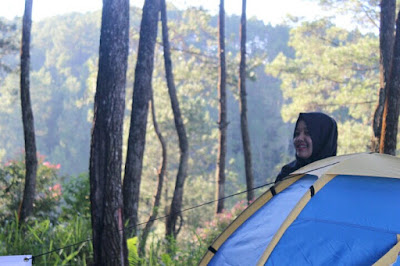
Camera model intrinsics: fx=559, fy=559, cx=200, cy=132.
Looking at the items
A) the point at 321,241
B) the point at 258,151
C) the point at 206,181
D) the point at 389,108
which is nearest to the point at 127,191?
the point at 389,108

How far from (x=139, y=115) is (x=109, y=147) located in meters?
3.25

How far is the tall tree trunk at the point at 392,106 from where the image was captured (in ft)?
21.8

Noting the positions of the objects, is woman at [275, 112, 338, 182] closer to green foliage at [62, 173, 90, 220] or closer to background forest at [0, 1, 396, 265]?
background forest at [0, 1, 396, 265]

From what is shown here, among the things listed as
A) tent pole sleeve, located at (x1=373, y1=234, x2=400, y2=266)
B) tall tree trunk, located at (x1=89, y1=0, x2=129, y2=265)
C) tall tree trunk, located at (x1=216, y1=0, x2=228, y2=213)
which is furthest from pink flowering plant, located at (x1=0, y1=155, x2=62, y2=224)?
tent pole sleeve, located at (x1=373, y1=234, x2=400, y2=266)

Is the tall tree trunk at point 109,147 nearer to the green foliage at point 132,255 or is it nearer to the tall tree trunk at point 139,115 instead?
the green foliage at point 132,255

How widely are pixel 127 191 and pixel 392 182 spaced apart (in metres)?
4.70

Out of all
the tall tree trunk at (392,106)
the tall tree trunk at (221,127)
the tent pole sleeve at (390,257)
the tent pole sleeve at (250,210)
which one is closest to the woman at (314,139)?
the tent pole sleeve at (250,210)

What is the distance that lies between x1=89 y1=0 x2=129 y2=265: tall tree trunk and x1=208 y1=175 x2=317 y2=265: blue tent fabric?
104 centimetres

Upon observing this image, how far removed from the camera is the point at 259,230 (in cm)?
392

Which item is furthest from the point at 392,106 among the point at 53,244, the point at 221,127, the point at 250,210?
the point at 221,127

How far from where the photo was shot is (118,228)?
15.7 ft

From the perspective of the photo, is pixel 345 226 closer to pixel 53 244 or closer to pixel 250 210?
pixel 250 210

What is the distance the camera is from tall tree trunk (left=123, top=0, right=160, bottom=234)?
7762mm

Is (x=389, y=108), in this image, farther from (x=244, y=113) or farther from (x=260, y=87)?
(x=260, y=87)
